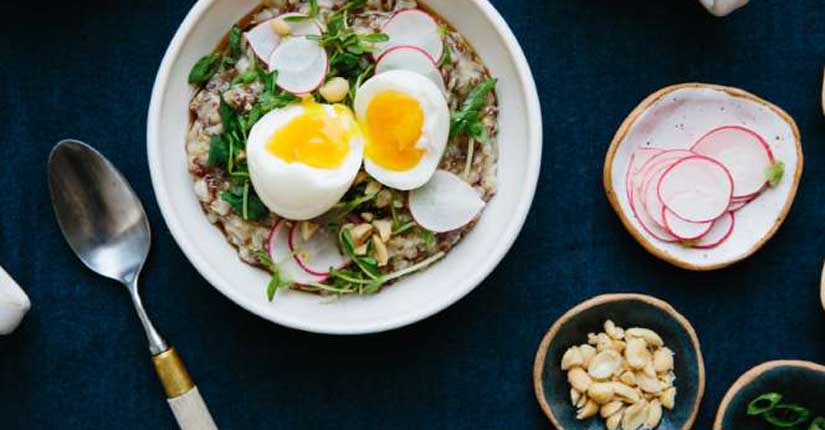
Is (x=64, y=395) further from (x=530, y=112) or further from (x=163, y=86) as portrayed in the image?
(x=530, y=112)

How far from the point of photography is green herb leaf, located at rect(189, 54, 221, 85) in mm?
2248

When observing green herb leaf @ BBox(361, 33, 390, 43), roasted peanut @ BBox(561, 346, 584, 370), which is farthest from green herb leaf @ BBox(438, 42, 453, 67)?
roasted peanut @ BBox(561, 346, 584, 370)

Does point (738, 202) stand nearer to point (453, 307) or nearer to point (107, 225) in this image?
point (453, 307)

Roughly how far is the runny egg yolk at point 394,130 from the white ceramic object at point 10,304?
0.86m

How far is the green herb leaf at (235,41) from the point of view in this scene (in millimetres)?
2264

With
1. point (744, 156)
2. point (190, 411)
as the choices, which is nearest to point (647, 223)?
point (744, 156)

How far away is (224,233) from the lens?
7.64 ft

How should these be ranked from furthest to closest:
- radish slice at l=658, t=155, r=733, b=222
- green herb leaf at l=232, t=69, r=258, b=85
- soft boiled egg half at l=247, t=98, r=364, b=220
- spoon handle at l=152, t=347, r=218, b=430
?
radish slice at l=658, t=155, r=733, b=222, spoon handle at l=152, t=347, r=218, b=430, green herb leaf at l=232, t=69, r=258, b=85, soft boiled egg half at l=247, t=98, r=364, b=220

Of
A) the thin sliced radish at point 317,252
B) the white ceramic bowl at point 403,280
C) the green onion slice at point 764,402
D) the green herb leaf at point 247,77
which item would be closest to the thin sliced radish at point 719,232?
the green onion slice at point 764,402

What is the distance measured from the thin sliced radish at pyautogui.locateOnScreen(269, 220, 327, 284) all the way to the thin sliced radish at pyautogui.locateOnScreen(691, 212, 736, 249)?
2.94 feet

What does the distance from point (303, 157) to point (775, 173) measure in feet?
3.65

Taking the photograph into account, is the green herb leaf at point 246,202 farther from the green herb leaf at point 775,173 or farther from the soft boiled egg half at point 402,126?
the green herb leaf at point 775,173

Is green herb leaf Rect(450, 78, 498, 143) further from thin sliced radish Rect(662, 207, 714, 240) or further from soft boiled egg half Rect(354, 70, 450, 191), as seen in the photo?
thin sliced radish Rect(662, 207, 714, 240)

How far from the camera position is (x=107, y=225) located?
2420mm
